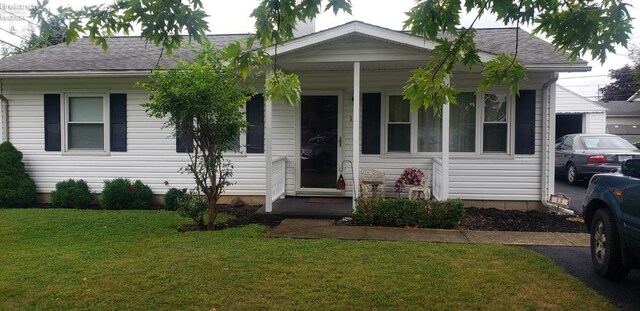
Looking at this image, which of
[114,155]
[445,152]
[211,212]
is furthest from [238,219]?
[445,152]

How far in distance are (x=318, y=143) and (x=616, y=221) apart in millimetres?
5916

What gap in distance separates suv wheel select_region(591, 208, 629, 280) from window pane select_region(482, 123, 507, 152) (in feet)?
13.3

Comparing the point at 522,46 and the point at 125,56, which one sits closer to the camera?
the point at 522,46

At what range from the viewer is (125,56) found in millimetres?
10141

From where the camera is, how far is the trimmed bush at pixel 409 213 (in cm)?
709

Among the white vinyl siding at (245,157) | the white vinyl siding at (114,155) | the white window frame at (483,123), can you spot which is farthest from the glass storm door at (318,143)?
the white window frame at (483,123)

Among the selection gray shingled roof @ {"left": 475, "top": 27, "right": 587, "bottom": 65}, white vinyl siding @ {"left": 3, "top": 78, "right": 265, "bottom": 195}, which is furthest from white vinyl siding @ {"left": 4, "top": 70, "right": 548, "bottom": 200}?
gray shingled roof @ {"left": 475, "top": 27, "right": 587, "bottom": 65}

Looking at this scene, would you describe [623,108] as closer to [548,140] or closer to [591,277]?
[548,140]

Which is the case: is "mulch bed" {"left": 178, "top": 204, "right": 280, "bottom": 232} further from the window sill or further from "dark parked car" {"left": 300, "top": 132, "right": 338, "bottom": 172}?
the window sill

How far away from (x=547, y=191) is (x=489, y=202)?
1.08m

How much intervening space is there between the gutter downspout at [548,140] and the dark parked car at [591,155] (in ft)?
16.6

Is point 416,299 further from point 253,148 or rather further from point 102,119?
point 102,119

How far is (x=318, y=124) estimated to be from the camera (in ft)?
31.2

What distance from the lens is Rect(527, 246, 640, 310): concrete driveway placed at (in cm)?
416
